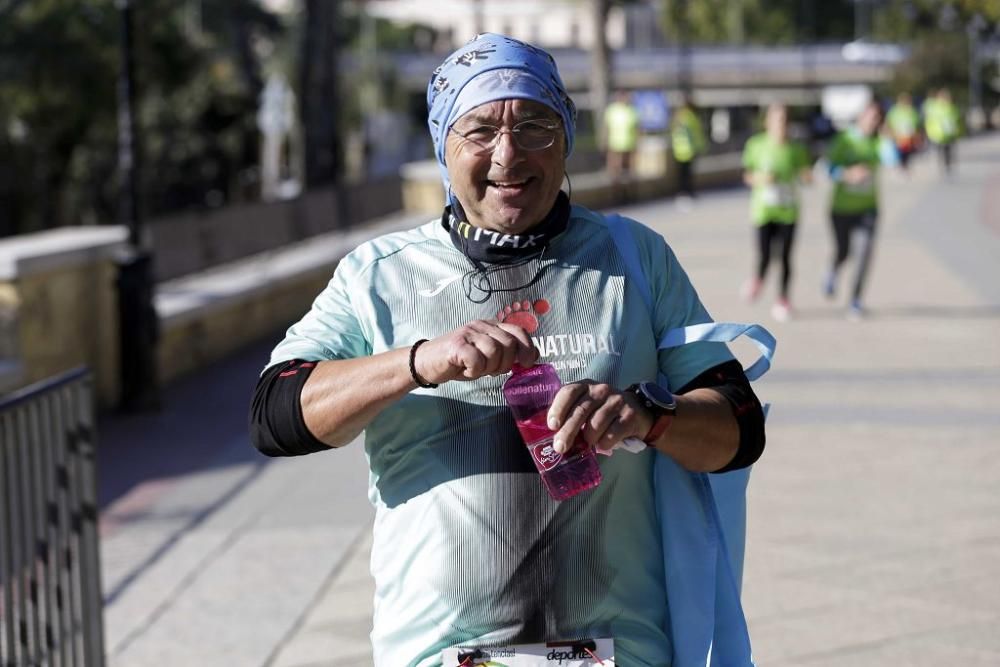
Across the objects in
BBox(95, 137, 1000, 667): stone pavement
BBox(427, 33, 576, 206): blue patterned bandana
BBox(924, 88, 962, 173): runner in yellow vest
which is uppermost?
BBox(427, 33, 576, 206): blue patterned bandana

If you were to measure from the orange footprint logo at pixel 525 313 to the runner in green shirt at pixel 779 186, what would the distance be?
1104 centimetres

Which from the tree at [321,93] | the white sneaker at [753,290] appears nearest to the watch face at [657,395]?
the white sneaker at [753,290]

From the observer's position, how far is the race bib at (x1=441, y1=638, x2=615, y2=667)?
2.60 meters

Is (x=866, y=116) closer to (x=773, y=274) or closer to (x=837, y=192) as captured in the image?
(x=837, y=192)

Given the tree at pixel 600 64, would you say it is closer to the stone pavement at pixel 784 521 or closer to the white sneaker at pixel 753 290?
the white sneaker at pixel 753 290

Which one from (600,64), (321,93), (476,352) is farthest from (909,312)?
(600,64)

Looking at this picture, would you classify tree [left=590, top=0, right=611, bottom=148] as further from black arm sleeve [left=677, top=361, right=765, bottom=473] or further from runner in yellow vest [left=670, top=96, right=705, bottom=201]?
black arm sleeve [left=677, top=361, right=765, bottom=473]

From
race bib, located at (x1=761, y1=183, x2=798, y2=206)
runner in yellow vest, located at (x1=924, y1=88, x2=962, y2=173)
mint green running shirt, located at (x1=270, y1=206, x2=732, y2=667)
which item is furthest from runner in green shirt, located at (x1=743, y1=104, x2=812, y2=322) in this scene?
runner in yellow vest, located at (x1=924, y1=88, x2=962, y2=173)

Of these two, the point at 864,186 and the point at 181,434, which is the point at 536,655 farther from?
the point at 864,186

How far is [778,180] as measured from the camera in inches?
533

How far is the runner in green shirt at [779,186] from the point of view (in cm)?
1353

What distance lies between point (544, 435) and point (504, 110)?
20.6 inches

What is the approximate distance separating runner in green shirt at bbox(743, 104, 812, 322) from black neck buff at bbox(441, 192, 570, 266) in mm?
10971

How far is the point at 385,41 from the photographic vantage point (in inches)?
5177
